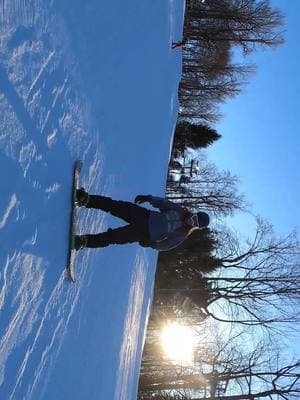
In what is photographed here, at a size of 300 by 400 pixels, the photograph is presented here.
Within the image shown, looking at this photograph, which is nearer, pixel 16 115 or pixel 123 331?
pixel 16 115

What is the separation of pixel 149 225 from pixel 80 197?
95 cm

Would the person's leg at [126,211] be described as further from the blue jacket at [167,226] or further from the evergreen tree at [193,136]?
the evergreen tree at [193,136]

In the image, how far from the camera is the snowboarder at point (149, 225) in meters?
5.80

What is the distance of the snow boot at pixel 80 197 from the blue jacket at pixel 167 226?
33.6 inches

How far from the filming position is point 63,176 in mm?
4602

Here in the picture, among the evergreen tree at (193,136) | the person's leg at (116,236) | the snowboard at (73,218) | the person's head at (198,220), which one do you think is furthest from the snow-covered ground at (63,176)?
the evergreen tree at (193,136)

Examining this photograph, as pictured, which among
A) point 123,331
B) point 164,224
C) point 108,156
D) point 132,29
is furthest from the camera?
point 123,331

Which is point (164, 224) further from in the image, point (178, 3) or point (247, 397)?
point (247, 397)

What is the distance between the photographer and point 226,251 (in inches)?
897

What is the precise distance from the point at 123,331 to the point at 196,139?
65.2ft

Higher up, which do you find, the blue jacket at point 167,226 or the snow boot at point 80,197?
the blue jacket at point 167,226

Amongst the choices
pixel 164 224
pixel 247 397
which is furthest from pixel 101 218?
pixel 247 397

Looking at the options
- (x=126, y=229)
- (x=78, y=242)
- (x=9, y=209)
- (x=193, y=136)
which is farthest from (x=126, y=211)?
(x=193, y=136)

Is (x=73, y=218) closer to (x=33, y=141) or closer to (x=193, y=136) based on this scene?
(x=33, y=141)
